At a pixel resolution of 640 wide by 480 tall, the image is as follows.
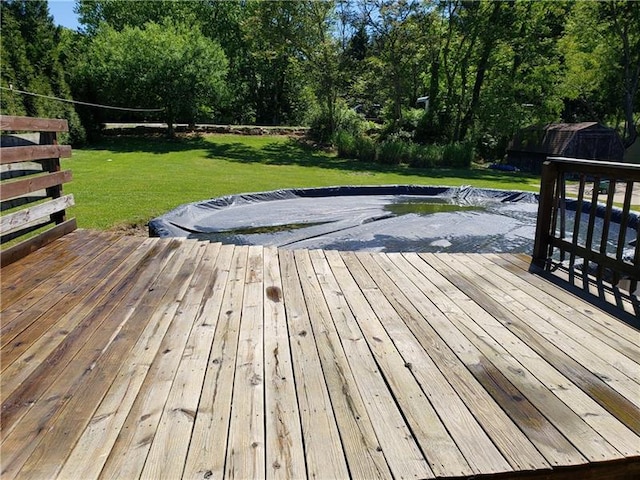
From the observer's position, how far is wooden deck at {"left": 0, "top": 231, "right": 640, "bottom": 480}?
1.24 metres

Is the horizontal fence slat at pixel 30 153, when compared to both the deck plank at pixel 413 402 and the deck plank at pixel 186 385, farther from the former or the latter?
the deck plank at pixel 413 402

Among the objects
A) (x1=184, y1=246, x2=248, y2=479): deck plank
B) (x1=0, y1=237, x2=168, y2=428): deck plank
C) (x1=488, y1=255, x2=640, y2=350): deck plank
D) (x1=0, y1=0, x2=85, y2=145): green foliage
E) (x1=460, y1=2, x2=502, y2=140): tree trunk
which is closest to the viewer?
(x1=184, y1=246, x2=248, y2=479): deck plank

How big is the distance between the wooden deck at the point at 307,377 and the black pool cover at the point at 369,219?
210cm

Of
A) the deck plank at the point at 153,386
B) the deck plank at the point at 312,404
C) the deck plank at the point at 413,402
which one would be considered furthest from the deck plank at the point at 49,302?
the deck plank at the point at 413,402

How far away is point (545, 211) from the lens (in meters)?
3.10

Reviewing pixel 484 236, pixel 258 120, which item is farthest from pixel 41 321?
pixel 258 120

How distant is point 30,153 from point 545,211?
12.3ft

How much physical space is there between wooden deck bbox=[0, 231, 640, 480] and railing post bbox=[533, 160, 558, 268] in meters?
0.42

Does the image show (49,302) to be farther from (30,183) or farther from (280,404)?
(280,404)

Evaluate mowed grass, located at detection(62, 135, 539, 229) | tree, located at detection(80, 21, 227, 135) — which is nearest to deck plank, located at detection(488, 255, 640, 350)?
mowed grass, located at detection(62, 135, 539, 229)

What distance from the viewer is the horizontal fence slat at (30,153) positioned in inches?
109

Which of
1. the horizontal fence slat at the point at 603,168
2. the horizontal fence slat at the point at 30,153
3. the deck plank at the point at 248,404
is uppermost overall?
the horizontal fence slat at the point at 30,153

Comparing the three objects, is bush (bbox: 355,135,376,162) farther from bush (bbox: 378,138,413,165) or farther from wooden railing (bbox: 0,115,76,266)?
wooden railing (bbox: 0,115,76,266)

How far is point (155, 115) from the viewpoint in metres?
18.5
